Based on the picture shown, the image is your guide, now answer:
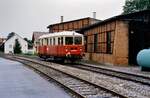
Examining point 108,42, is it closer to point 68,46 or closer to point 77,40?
point 77,40

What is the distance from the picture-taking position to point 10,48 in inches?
5089

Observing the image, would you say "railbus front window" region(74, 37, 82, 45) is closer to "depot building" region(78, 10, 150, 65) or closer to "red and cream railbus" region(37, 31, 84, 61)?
"red and cream railbus" region(37, 31, 84, 61)

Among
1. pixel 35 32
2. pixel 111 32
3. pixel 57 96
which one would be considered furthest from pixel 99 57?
pixel 35 32

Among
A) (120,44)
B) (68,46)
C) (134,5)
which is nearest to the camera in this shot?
(120,44)

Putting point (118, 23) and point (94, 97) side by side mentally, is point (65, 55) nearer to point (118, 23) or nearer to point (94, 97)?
point (118, 23)

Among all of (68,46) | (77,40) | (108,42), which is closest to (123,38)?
(108,42)

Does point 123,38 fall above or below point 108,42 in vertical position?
above

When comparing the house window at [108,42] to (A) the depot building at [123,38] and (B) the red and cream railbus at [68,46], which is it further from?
(B) the red and cream railbus at [68,46]

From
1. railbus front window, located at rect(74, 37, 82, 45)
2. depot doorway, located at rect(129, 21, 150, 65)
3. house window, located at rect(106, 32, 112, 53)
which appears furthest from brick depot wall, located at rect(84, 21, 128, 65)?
railbus front window, located at rect(74, 37, 82, 45)

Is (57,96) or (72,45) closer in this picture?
(57,96)

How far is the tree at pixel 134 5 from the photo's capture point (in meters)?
70.9

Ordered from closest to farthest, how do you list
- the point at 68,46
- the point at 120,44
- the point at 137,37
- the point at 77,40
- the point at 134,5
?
the point at 120,44
the point at 68,46
the point at 77,40
the point at 137,37
the point at 134,5

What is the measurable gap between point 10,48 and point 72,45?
92.6m

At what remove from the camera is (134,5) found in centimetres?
7400
